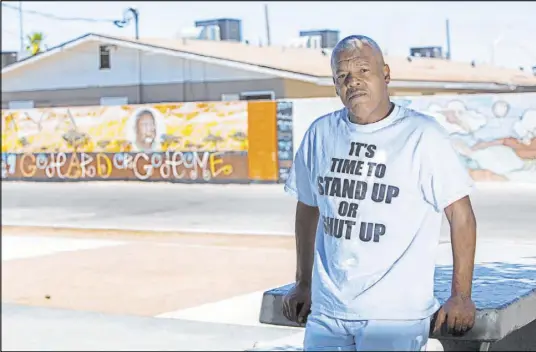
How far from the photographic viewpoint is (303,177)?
317 cm

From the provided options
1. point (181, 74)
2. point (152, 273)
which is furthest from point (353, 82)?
point (181, 74)

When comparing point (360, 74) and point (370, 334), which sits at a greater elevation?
point (360, 74)

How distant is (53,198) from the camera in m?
21.6

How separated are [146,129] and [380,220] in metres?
23.9

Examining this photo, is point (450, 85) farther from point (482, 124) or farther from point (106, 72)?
point (106, 72)

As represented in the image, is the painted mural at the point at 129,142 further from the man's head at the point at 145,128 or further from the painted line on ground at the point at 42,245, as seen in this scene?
the painted line on ground at the point at 42,245

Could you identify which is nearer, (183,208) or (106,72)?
(183,208)

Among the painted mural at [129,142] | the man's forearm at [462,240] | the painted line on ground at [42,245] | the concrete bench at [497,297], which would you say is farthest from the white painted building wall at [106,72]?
the man's forearm at [462,240]

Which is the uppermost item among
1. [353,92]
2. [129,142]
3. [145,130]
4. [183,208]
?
[353,92]

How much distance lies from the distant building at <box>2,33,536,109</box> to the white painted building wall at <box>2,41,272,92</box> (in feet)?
0.09

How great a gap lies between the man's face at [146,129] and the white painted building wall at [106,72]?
3260 mm

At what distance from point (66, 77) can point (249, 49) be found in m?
5.59

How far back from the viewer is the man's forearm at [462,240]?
294 cm

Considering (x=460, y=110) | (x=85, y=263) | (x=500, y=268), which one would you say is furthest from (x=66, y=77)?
(x=500, y=268)
